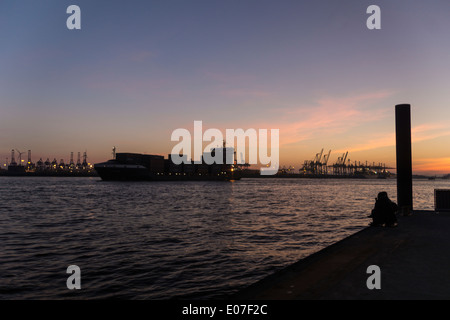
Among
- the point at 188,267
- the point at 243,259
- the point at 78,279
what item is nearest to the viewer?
the point at 78,279

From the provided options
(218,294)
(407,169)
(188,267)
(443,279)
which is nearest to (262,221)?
(407,169)

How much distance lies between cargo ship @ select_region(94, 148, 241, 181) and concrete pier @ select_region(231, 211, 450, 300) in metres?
123

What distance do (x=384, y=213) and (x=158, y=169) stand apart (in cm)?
14892

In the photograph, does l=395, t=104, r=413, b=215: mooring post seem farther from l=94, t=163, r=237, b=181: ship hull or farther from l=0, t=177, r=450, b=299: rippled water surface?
l=94, t=163, r=237, b=181: ship hull

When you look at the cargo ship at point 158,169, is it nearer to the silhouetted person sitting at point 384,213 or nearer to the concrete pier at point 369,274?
the silhouetted person sitting at point 384,213

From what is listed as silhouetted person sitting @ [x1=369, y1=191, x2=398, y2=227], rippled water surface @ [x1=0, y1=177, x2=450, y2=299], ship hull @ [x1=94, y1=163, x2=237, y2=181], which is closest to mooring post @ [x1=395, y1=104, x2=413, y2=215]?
silhouetted person sitting @ [x1=369, y1=191, x2=398, y2=227]

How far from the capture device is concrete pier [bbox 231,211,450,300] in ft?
15.6

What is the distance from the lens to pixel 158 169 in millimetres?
154750

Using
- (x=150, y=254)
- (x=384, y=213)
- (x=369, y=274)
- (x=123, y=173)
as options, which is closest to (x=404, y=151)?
(x=384, y=213)

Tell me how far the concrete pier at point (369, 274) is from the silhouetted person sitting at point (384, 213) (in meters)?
1.67

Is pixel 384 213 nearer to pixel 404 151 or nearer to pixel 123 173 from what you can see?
pixel 404 151

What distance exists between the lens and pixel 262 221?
21.6 metres
